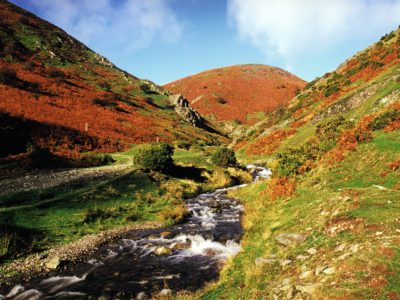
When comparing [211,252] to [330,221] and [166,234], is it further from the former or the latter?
[330,221]

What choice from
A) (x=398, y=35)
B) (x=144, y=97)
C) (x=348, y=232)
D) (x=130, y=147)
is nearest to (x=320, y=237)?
(x=348, y=232)

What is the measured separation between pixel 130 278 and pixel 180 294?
3.23 m

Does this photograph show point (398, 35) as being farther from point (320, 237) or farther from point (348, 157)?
point (320, 237)

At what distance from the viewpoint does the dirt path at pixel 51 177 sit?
23289mm

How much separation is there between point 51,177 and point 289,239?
2220cm

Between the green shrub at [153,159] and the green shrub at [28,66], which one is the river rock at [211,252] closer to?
the green shrub at [153,159]

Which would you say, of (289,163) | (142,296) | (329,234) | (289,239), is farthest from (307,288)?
(289,163)

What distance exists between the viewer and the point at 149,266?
1491 cm

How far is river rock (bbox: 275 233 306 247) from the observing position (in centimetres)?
1209

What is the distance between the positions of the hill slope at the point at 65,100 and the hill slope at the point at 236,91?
21773 millimetres

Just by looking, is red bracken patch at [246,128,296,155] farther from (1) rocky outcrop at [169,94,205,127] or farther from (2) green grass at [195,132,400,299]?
(1) rocky outcrop at [169,94,205,127]

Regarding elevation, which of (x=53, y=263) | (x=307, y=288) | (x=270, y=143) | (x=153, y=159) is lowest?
(x=53, y=263)

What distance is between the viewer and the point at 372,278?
7.47 m

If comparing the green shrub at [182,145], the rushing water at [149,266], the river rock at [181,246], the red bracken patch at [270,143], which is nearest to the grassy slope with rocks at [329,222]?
the rushing water at [149,266]
